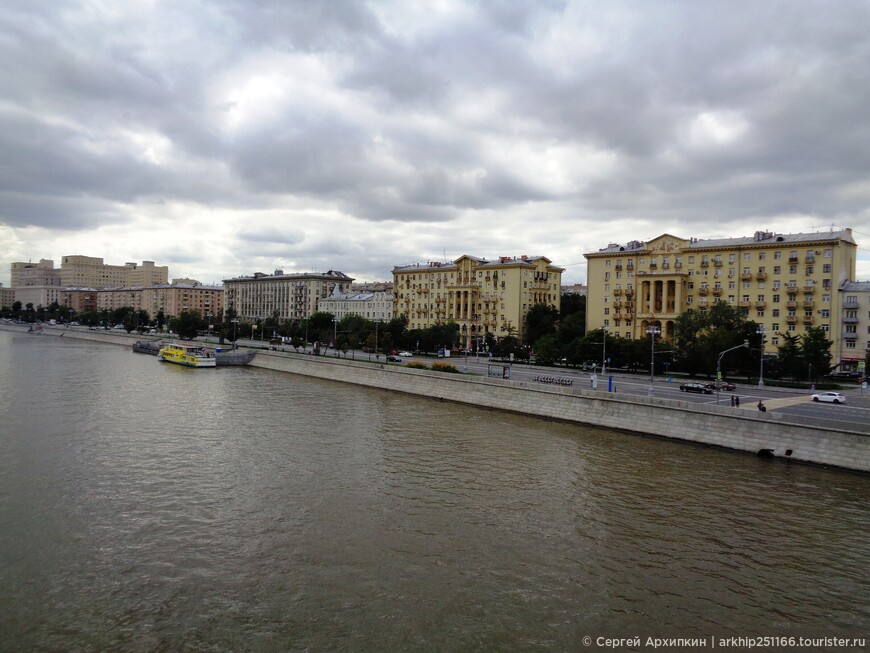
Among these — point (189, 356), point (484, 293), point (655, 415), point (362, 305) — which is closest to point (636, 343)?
point (655, 415)

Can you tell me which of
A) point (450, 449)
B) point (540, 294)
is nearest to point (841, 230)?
point (540, 294)

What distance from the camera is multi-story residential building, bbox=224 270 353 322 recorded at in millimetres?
148625

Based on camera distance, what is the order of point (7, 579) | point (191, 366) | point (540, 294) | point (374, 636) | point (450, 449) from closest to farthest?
1. point (374, 636)
2. point (7, 579)
3. point (450, 449)
4. point (191, 366)
5. point (540, 294)

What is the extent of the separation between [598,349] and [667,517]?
41.9 meters

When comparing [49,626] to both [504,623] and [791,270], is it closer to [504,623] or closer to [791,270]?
[504,623]

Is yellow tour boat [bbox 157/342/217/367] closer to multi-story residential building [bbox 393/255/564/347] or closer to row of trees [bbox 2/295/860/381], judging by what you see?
row of trees [bbox 2/295/860/381]

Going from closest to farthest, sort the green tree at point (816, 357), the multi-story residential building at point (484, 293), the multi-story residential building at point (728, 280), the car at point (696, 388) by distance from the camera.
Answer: the car at point (696, 388) → the green tree at point (816, 357) → the multi-story residential building at point (728, 280) → the multi-story residential building at point (484, 293)

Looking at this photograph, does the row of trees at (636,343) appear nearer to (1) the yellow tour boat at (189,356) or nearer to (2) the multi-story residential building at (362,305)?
(1) the yellow tour boat at (189,356)

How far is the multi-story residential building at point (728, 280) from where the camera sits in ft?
210

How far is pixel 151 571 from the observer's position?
1558 cm

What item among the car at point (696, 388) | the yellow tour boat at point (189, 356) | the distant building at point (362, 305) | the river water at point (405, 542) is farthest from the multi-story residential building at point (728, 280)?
the distant building at point (362, 305)

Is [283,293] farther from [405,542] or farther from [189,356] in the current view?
[405,542]

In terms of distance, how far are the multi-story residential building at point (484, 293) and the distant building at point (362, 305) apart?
21465 mm

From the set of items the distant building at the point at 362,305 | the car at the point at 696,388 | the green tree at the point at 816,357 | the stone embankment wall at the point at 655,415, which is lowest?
the stone embankment wall at the point at 655,415
